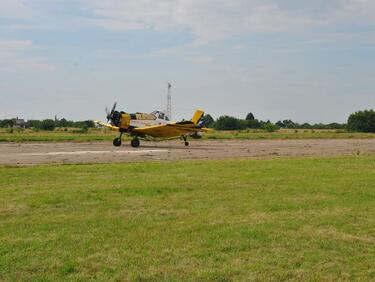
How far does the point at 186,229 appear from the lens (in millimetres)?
6617

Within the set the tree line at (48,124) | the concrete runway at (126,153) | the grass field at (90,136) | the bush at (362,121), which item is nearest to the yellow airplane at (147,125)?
the concrete runway at (126,153)

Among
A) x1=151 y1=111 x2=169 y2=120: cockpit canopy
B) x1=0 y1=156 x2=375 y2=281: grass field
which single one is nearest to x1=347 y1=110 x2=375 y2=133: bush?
x1=151 y1=111 x2=169 y2=120: cockpit canopy

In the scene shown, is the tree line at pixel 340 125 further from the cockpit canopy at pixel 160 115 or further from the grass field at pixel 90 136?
the cockpit canopy at pixel 160 115

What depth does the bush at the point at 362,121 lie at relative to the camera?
98.6 metres

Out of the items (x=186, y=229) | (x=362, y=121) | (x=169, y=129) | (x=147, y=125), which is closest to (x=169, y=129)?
(x=169, y=129)

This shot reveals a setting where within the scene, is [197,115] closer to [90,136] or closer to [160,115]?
[160,115]

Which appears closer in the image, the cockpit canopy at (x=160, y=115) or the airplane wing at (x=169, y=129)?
the airplane wing at (x=169, y=129)

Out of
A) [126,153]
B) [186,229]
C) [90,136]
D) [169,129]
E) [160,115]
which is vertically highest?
[160,115]

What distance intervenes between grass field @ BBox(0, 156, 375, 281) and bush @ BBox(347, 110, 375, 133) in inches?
3620

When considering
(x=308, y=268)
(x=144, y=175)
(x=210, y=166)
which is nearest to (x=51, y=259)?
(x=308, y=268)

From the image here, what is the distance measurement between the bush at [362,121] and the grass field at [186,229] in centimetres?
9196

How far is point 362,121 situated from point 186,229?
10112 cm

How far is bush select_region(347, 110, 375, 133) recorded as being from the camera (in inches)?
3881

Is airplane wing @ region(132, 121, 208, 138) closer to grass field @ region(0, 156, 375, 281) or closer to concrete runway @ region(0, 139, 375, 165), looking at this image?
concrete runway @ region(0, 139, 375, 165)
